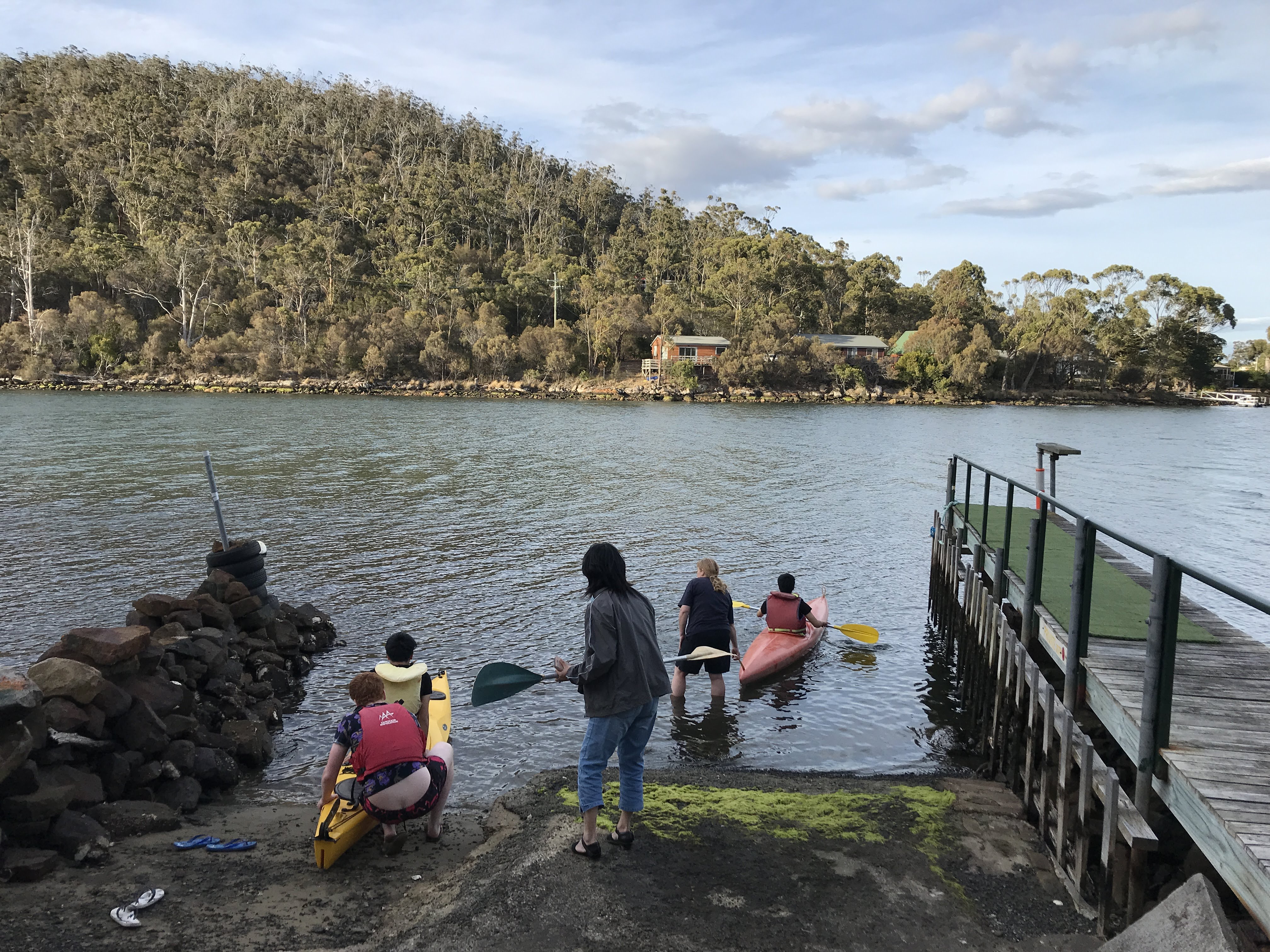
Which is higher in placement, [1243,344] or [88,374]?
[1243,344]

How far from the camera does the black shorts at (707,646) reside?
29.4 ft

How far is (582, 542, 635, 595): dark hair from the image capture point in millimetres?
5270

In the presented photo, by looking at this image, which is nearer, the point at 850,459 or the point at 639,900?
the point at 639,900

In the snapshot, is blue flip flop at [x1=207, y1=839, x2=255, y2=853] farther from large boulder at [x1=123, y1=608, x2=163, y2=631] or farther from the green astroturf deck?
the green astroturf deck

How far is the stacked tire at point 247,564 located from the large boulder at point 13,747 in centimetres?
580

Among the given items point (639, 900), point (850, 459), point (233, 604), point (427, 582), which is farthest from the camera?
point (850, 459)

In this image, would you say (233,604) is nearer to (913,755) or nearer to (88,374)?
(913,755)

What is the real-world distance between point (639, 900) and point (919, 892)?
6.07 ft

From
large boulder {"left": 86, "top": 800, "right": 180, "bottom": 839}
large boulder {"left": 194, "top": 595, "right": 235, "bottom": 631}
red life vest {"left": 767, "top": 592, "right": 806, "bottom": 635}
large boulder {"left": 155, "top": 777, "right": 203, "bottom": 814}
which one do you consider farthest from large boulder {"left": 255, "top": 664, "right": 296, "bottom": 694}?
red life vest {"left": 767, "top": 592, "right": 806, "bottom": 635}

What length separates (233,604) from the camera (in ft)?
35.8

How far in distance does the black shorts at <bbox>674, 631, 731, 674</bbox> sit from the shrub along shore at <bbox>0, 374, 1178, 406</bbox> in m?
80.7

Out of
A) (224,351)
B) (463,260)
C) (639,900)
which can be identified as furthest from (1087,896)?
(463,260)

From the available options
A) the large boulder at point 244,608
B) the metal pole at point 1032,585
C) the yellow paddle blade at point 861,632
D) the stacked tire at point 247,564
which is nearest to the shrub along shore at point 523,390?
the yellow paddle blade at point 861,632

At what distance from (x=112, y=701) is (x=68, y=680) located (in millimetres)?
400
